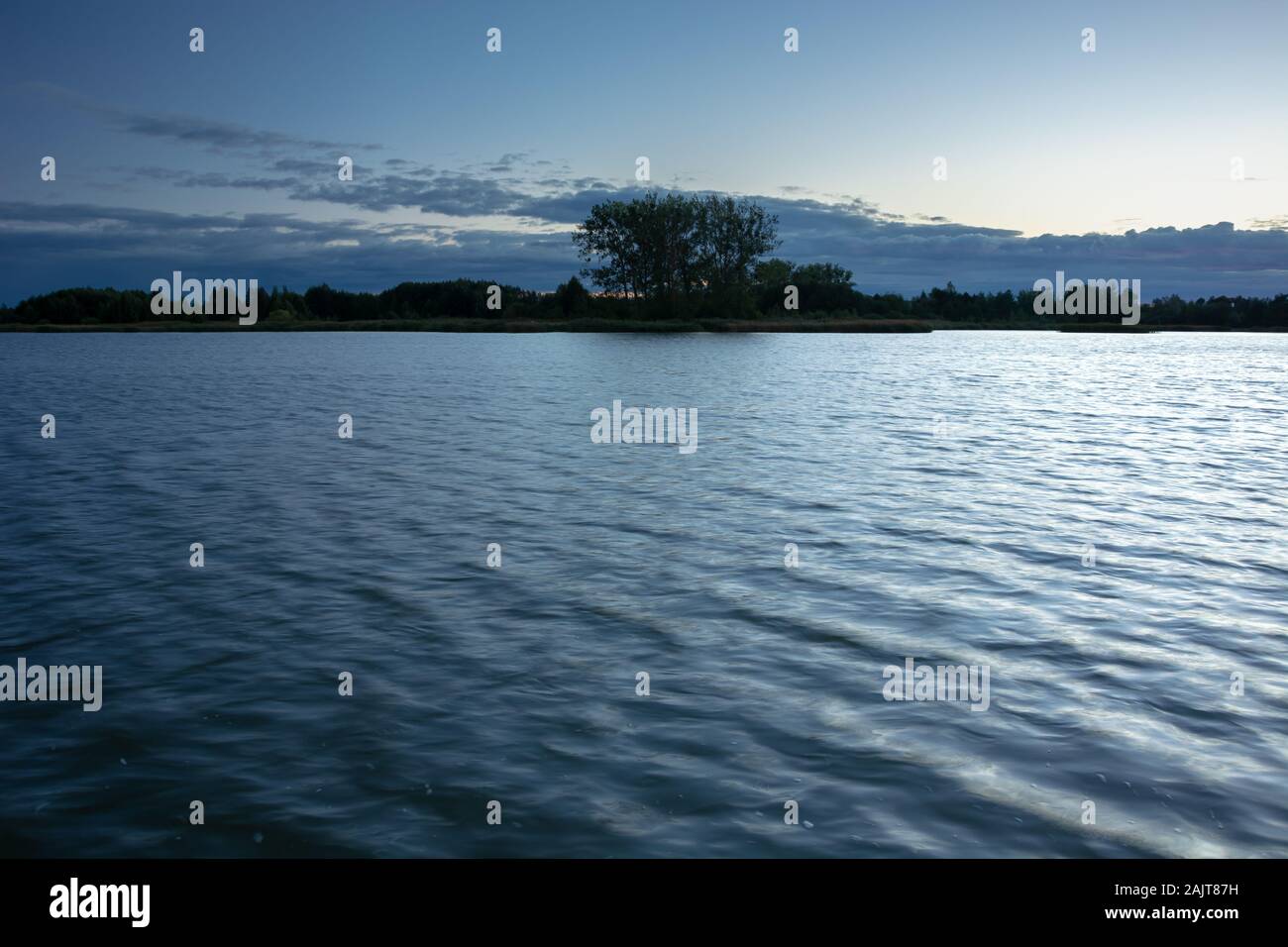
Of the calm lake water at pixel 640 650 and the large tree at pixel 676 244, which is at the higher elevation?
the large tree at pixel 676 244

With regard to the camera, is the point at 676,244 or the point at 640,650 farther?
the point at 676,244

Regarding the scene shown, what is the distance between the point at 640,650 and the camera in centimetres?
1035

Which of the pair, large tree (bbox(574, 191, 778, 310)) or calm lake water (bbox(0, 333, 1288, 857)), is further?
large tree (bbox(574, 191, 778, 310))

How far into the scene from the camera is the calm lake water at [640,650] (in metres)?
6.79

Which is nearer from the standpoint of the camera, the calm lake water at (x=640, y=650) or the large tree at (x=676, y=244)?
the calm lake water at (x=640, y=650)

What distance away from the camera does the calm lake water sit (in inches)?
267

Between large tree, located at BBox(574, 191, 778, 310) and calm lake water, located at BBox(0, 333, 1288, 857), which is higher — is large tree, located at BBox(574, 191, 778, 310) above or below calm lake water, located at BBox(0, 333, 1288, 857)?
above
